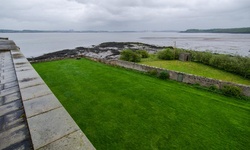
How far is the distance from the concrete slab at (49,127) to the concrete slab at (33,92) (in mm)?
868

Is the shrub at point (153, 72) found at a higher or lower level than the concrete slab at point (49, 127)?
lower

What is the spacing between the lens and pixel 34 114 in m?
2.53

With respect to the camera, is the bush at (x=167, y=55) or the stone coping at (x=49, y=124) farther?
the bush at (x=167, y=55)

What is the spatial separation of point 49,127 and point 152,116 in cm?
432

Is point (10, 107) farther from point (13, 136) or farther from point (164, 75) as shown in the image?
point (164, 75)

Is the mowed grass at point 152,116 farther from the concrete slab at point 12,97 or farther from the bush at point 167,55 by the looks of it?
the bush at point 167,55

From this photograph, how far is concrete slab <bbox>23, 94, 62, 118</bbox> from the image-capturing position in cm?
261

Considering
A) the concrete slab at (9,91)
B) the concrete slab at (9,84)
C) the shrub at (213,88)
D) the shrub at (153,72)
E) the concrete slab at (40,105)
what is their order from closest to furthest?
the concrete slab at (40,105) < the concrete slab at (9,91) < the concrete slab at (9,84) < the shrub at (213,88) < the shrub at (153,72)

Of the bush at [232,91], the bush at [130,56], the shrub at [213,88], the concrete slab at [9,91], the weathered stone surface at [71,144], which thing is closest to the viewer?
the weathered stone surface at [71,144]

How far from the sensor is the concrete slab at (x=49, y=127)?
202cm

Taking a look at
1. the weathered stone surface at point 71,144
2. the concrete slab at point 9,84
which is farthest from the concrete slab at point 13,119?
the concrete slab at point 9,84

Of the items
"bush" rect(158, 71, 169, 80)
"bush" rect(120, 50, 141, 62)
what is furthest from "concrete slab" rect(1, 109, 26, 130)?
"bush" rect(120, 50, 141, 62)

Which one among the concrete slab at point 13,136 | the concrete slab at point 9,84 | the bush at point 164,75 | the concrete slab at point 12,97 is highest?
the concrete slab at point 9,84

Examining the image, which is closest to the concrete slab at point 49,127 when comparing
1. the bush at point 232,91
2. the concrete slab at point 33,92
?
the concrete slab at point 33,92
